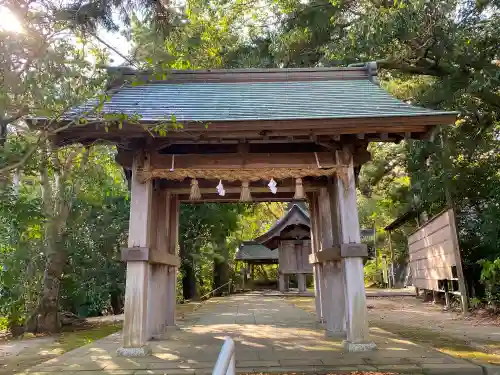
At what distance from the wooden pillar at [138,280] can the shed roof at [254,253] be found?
1851 cm

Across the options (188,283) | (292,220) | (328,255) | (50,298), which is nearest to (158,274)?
(328,255)

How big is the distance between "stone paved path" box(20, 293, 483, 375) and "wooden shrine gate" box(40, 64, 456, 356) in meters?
0.37

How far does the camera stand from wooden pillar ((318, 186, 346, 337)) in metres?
6.92

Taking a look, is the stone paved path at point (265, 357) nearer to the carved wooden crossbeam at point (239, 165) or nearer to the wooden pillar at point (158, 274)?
the wooden pillar at point (158, 274)

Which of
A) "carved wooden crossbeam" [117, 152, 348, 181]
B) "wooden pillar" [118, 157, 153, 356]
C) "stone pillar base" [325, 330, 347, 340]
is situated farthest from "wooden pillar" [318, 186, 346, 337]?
"wooden pillar" [118, 157, 153, 356]

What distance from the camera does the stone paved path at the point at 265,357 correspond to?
186 inches

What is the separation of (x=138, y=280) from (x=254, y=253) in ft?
63.2

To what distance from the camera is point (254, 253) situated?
24.6 meters

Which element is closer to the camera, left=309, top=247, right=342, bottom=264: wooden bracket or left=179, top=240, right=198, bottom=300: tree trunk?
left=309, top=247, right=342, bottom=264: wooden bracket

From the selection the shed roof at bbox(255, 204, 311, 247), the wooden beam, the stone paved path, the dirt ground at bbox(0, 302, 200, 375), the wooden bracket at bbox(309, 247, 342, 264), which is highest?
the shed roof at bbox(255, 204, 311, 247)

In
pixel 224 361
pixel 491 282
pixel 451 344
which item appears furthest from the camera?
pixel 491 282

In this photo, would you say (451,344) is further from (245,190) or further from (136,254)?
(136,254)

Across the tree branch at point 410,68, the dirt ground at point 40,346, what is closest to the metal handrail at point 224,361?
the dirt ground at point 40,346

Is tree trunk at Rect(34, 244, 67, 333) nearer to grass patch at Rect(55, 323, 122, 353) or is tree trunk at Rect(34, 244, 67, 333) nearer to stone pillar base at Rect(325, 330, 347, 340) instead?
grass patch at Rect(55, 323, 122, 353)
